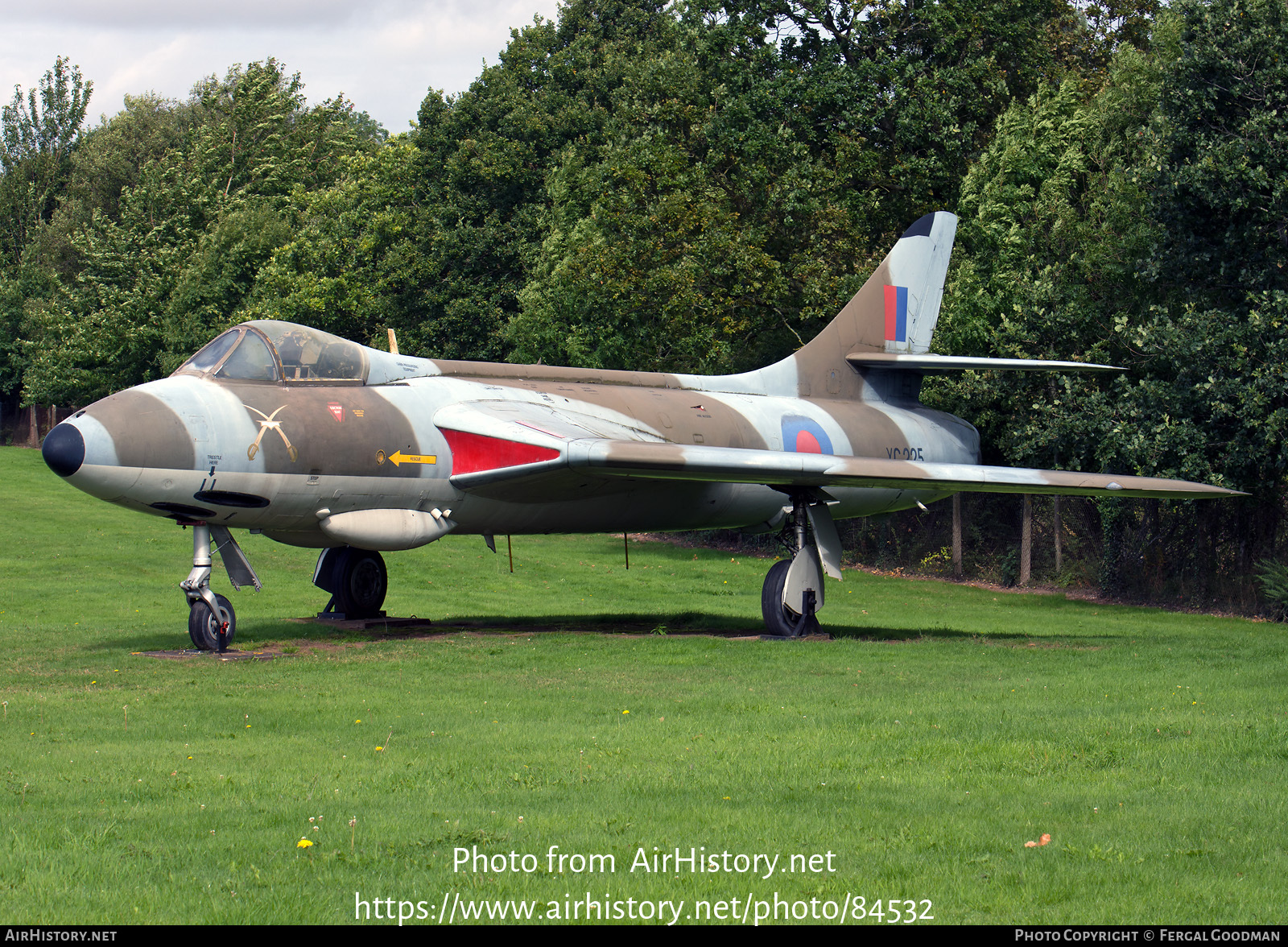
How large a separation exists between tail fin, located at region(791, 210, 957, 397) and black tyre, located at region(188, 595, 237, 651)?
10.9m

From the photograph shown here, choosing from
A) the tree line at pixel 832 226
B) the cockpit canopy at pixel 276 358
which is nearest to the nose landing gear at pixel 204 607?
the cockpit canopy at pixel 276 358

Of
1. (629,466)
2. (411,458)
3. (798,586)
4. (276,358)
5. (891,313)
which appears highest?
(891,313)

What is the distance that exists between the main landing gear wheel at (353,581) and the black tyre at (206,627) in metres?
3.80

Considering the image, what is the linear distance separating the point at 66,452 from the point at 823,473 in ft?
29.5

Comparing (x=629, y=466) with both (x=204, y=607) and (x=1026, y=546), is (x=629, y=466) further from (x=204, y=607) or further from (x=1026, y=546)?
(x=1026, y=546)

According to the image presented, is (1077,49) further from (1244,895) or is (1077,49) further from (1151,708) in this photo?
(1244,895)

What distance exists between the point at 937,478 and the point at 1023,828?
9.96m

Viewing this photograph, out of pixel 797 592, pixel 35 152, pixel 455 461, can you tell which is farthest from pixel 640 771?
pixel 35 152

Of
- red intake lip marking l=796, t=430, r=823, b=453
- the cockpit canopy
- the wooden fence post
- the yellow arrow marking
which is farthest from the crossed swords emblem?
the wooden fence post

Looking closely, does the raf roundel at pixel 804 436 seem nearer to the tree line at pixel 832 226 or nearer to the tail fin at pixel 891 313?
the tail fin at pixel 891 313

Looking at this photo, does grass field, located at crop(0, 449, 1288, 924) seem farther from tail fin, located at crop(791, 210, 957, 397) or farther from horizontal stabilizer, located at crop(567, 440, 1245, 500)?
tail fin, located at crop(791, 210, 957, 397)

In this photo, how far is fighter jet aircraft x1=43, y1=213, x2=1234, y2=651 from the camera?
46.5ft

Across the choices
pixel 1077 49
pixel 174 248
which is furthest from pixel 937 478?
pixel 174 248

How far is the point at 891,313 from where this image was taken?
22.5 metres
